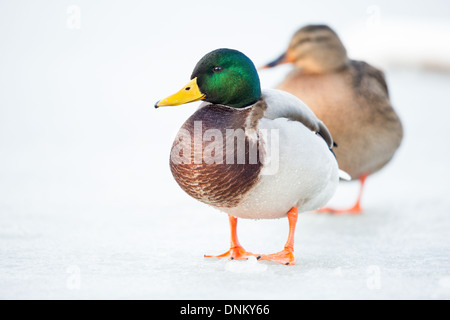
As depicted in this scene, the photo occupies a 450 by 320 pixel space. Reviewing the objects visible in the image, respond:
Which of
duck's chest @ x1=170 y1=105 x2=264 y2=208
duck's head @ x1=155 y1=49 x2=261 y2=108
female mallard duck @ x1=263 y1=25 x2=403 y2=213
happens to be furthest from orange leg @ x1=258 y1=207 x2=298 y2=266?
female mallard duck @ x1=263 y1=25 x2=403 y2=213

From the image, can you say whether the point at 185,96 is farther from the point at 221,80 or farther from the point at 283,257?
the point at 283,257

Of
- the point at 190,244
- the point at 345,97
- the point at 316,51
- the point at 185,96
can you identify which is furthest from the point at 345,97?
the point at 185,96

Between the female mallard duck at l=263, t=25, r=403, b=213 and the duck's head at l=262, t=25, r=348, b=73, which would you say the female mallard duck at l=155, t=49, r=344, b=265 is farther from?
the duck's head at l=262, t=25, r=348, b=73

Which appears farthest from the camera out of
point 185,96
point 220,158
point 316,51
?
point 316,51

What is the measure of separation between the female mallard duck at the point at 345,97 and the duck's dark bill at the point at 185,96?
124cm

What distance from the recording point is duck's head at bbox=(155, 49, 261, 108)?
2.31 m

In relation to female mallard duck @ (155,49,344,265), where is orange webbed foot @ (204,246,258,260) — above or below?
below

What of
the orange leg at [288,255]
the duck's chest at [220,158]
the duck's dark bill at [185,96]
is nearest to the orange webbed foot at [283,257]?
→ the orange leg at [288,255]

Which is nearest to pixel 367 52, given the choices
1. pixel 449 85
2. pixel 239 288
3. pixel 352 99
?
pixel 449 85

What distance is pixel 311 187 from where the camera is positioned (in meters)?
2.40

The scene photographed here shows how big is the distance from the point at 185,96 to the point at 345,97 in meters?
1.40

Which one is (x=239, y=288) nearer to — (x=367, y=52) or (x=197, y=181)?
(x=197, y=181)

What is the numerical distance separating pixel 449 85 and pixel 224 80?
7.84 m

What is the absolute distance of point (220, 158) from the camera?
7.17 ft
